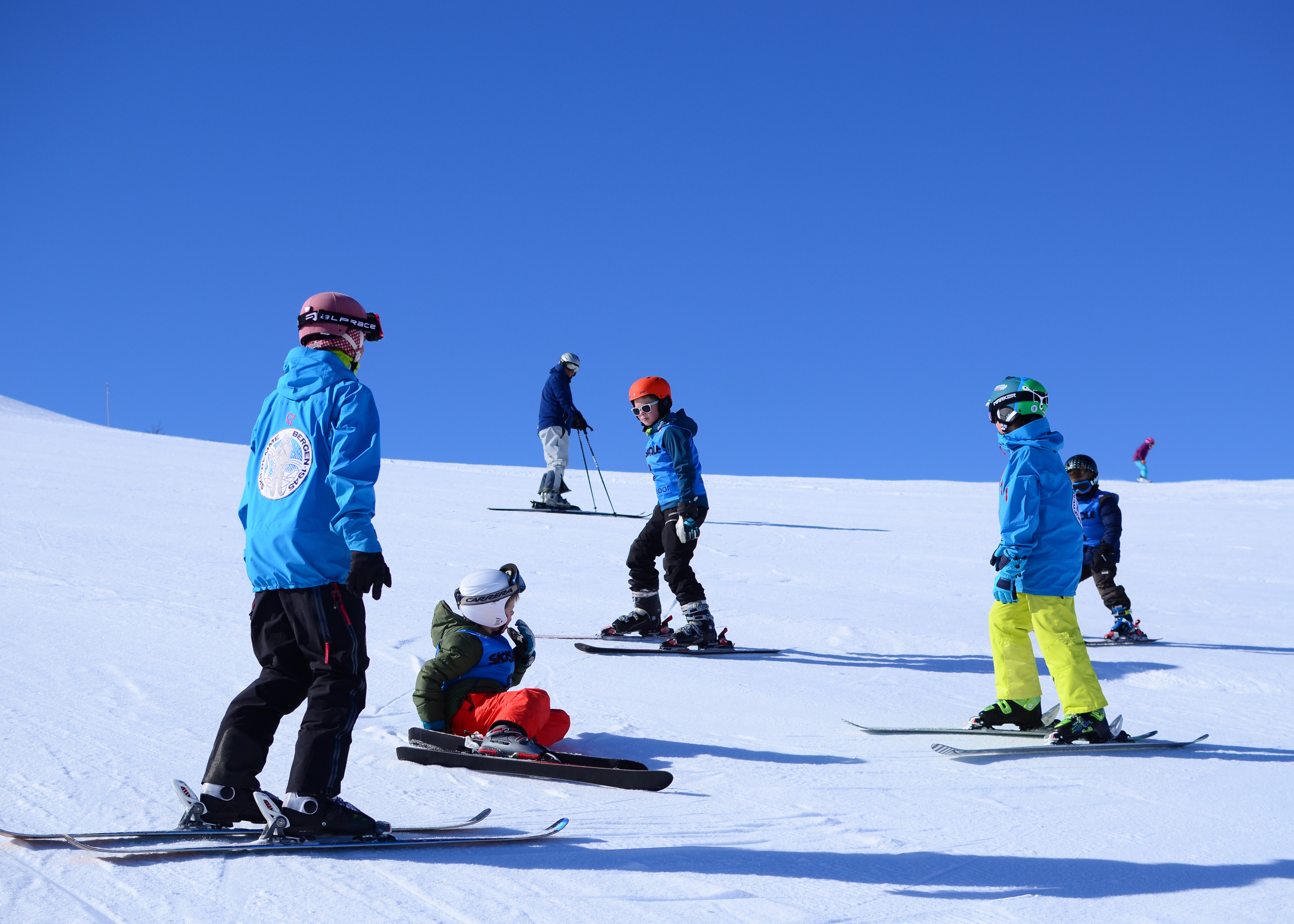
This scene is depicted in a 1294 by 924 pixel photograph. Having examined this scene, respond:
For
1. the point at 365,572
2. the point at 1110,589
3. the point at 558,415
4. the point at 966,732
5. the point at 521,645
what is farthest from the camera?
the point at 558,415

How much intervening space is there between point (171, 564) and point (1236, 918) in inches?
340

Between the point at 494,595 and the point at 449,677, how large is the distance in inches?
16.9

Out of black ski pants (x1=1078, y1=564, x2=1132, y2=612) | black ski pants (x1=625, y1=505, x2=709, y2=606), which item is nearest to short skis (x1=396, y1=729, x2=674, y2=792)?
black ski pants (x1=625, y1=505, x2=709, y2=606)

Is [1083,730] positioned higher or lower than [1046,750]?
higher

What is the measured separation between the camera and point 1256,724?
582cm

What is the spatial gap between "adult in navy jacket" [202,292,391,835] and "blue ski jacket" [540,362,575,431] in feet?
36.6

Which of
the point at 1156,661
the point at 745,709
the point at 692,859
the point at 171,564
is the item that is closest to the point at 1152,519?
the point at 1156,661

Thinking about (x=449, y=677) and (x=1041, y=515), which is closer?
(x=449, y=677)

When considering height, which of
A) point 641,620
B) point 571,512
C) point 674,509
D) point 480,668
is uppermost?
point 571,512

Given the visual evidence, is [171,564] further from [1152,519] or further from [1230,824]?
[1152,519]

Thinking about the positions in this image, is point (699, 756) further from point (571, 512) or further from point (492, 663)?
point (571, 512)

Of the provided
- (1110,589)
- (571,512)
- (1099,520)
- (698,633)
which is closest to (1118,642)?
(1110,589)

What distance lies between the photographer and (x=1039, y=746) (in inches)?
191

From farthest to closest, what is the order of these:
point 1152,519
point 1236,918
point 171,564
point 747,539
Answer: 1. point 1152,519
2. point 747,539
3. point 171,564
4. point 1236,918
